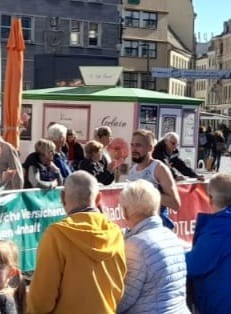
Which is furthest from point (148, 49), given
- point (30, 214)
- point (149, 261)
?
point (149, 261)

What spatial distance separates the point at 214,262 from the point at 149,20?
78259 millimetres

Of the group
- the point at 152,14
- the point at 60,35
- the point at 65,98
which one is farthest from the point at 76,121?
the point at 152,14

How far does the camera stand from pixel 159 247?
188 inches

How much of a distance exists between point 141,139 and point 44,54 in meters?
46.0

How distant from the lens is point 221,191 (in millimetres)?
5336

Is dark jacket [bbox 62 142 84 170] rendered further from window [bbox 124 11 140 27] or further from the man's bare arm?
window [bbox 124 11 140 27]

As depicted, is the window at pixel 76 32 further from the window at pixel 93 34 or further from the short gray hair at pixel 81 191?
the short gray hair at pixel 81 191

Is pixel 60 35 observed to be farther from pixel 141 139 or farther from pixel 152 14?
pixel 141 139

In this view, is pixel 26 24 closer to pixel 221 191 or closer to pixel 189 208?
pixel 189 208

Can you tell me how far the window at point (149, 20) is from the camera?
81.1 meters

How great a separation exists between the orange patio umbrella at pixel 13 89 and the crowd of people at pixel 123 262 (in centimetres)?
796

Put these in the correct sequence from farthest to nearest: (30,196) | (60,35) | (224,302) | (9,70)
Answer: (60,35) < (9,70) < (30,196) < (224,302)

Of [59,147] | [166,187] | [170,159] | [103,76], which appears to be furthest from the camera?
[103,76]

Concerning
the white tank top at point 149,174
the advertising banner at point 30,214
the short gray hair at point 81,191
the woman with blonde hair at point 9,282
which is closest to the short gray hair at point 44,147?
the advertising banner at point 30,214
